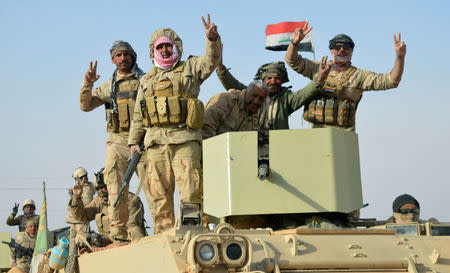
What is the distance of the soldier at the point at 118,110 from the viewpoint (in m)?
11.3

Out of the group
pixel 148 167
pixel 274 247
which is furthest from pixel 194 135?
pixel 274 247

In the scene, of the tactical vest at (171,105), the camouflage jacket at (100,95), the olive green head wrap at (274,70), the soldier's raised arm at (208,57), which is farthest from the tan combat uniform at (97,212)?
the olive green head wrap at (274,70)

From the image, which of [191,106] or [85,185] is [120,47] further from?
→ [85,185]

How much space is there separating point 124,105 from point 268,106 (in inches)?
87.1

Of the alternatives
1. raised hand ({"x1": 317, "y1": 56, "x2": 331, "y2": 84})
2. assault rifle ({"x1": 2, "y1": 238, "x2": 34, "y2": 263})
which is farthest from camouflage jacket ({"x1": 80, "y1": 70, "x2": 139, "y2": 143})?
assault rifle ({"x1": 2, "y1": 238, "x2": 34, "y2": 263})

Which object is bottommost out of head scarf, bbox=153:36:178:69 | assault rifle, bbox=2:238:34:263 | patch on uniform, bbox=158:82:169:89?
assault rifle, bbox=2:238:34:263

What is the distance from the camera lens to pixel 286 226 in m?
8.65

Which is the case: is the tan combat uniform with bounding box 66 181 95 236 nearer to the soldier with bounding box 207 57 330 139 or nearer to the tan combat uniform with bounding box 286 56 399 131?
the soldier with bounding box 207 57 330 139

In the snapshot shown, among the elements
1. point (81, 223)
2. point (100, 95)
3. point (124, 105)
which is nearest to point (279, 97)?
point (124, 105)

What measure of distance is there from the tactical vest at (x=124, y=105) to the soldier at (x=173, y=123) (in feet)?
3.49

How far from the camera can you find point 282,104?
1032cm

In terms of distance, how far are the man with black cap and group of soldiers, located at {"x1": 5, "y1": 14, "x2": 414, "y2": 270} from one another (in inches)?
52.9

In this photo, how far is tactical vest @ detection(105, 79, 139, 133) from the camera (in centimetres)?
1150

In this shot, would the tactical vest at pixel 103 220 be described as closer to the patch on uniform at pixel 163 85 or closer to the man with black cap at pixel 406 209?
the patch on uniform at pixel 163 85
